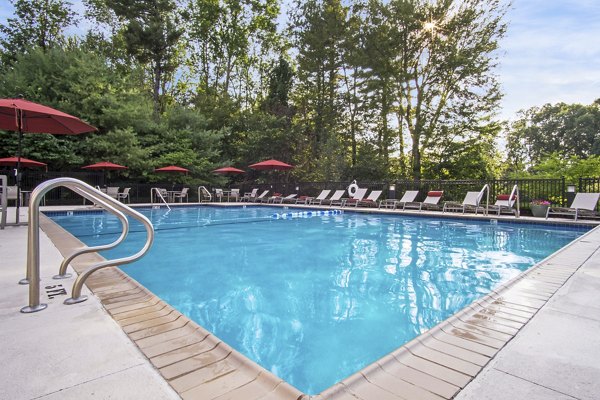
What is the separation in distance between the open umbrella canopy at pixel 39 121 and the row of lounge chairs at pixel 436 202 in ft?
34.9

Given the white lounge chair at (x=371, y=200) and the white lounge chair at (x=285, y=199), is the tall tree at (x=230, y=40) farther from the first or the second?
the white lounge chair at (x=371, y=200)

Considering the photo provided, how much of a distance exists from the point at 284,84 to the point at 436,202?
1439 centimetres

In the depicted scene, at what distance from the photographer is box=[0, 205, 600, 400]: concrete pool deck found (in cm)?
145

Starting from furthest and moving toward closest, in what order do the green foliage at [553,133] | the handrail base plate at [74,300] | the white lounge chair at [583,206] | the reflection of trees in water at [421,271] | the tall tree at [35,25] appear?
1. the green foliage at [553,133]
2. the tall tree at [35,25]
3. the white lounge chair at [583,206]
4. the reflection of trees in water at [421,271]
5. the handrail base plate at [74,300]

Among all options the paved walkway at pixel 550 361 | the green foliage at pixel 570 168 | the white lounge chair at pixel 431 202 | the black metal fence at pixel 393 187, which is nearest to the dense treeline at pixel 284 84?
the green foliage at pixel 570 168

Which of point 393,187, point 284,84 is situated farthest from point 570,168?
point 284,84

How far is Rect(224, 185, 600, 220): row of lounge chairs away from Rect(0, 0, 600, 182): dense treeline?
2.67 metres

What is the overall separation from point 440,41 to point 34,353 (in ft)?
68.9

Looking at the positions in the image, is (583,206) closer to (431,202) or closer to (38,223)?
(431,202)

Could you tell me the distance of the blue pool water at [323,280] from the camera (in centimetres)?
274

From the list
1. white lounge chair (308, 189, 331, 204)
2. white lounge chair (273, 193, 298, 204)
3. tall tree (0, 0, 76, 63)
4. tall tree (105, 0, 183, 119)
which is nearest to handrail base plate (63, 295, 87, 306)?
white lounge chair (308, 189, 331, 204)

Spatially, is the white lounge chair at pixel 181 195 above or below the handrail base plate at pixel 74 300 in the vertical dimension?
above

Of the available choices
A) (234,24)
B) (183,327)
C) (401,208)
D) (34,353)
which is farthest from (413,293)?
(234,24)

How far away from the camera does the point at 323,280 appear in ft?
14.6
